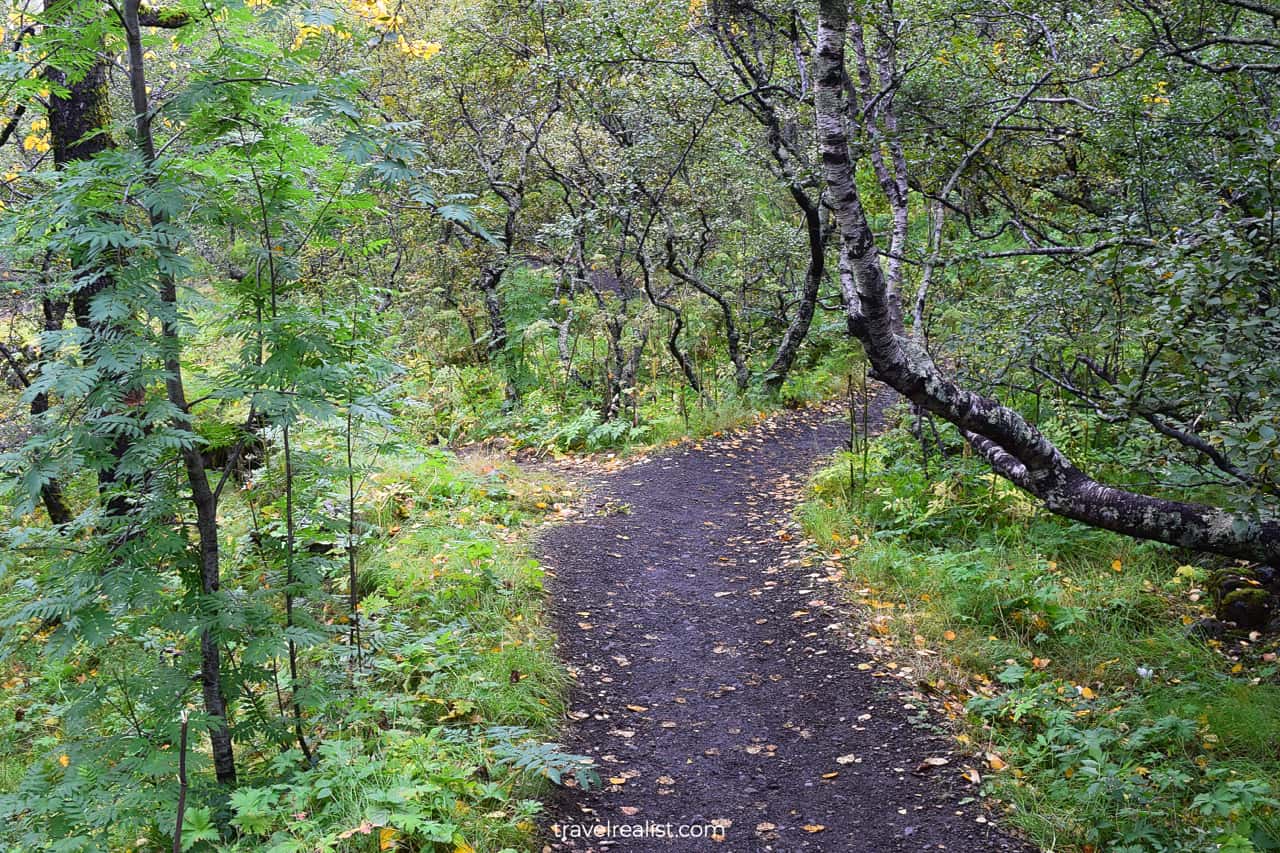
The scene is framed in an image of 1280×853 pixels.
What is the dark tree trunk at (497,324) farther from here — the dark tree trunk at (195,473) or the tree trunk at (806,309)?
the dark tree trunk at (195,473)

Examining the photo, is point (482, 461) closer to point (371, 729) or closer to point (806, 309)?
point (806, 309)

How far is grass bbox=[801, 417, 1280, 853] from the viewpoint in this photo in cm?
384

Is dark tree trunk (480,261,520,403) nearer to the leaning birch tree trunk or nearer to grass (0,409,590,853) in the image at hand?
grass (0,409,590,853)

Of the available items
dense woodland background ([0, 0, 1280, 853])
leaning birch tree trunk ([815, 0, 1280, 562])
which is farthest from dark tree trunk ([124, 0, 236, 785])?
leaning birch tree trunk ([815, 0, 1280, 562])

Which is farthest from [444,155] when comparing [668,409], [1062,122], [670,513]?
[1062,122]

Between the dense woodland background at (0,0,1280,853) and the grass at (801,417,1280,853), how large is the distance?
28mm

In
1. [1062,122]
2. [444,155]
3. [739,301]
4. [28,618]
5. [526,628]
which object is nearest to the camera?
[28,618]

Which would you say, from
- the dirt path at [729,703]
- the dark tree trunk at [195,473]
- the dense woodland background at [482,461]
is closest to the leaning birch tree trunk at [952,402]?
the dense woodland background at [482,461]

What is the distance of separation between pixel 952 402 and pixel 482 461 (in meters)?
6.92

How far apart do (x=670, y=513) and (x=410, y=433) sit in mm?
5134

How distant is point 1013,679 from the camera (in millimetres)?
4992

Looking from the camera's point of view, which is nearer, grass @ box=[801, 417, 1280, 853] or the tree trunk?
grass @ box=[801, 417, 1280, 853]

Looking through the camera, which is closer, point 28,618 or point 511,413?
point 28,618

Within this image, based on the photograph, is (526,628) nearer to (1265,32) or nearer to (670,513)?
(670,513)
